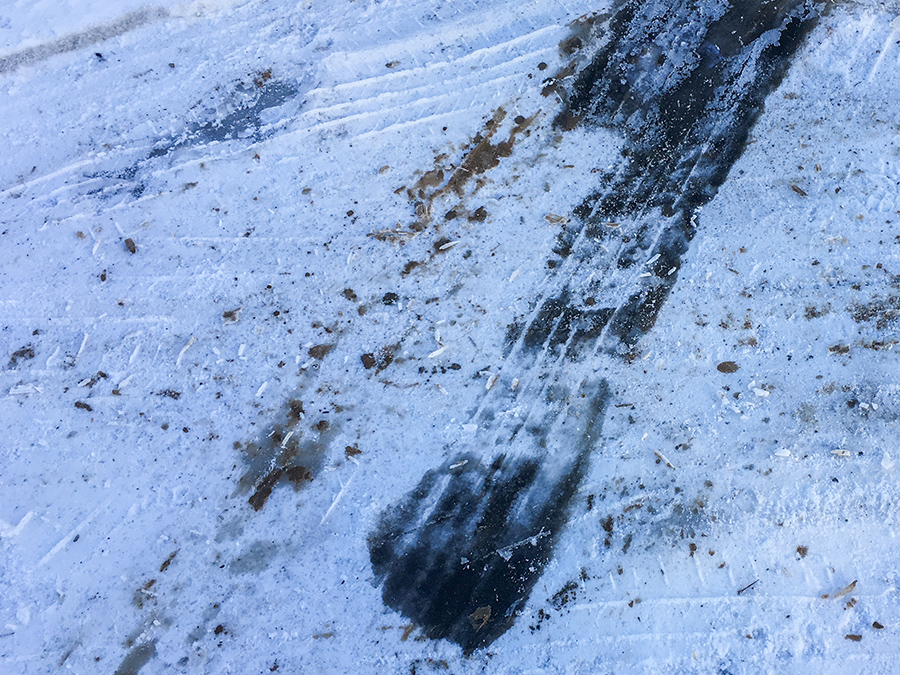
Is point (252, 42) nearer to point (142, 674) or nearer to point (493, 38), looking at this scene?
point (493, 38)

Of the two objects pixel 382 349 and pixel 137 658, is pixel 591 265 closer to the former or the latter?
pixel 382 349

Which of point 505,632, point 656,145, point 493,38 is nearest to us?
point 505,632

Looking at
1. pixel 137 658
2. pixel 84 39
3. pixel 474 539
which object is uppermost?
pixel 84 39

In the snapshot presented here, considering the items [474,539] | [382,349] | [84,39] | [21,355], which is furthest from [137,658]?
[84,39]

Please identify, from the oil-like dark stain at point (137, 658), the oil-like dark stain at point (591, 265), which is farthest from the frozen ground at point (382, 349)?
the oil-like dark stain at point (591, 265)

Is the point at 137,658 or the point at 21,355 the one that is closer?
the point at 137,658

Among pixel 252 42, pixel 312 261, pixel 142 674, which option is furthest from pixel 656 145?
pixel 142 674

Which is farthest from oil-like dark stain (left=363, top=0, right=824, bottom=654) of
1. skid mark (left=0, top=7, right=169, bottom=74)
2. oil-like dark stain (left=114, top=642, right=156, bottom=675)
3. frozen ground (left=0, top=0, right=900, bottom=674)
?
skid mark (left=0, top=7, right=169, bottom=74)
